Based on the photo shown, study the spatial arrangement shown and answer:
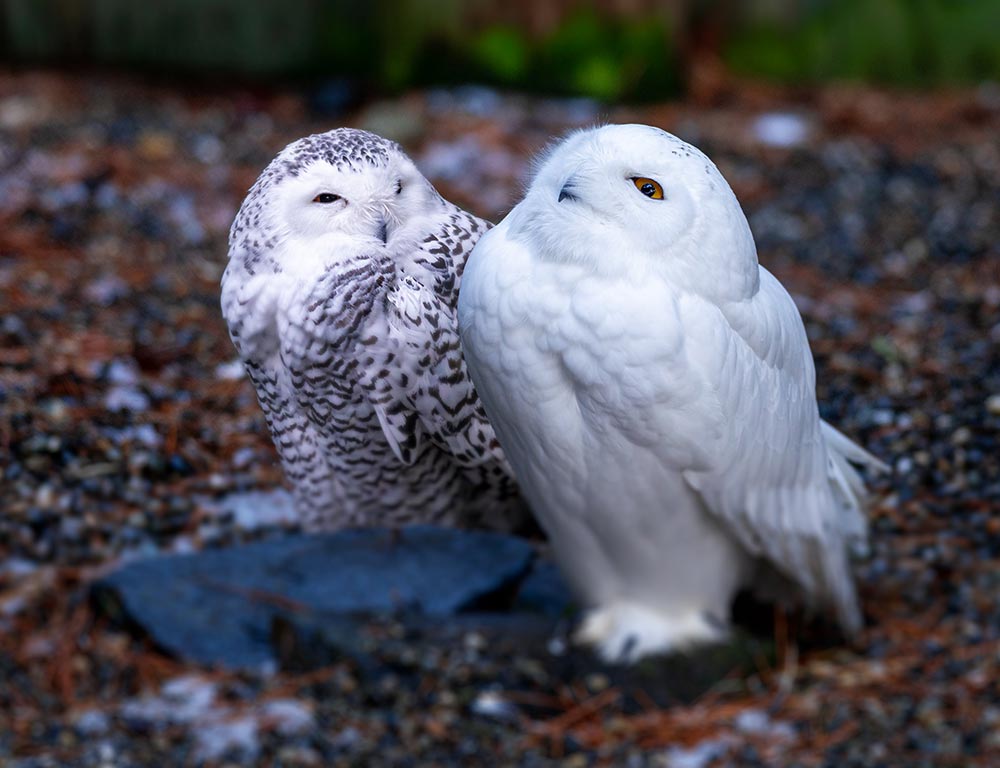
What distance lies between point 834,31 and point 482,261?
20.7 ft

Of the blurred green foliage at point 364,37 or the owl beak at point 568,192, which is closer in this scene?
the owl beak at point 568,192

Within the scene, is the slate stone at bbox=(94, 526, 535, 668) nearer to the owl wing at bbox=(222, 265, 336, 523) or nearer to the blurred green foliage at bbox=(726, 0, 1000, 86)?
the owl wing at bbox=(222, 265, 336, 523)

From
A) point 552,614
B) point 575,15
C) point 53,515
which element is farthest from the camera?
point 575,15

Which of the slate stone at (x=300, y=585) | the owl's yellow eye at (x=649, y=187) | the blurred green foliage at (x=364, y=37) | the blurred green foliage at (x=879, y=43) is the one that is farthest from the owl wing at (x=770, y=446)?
the blurred green foliage at (x=879, y=43)

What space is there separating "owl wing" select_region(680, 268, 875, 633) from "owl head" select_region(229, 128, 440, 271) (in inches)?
30.4

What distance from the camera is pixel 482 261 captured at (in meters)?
2.52

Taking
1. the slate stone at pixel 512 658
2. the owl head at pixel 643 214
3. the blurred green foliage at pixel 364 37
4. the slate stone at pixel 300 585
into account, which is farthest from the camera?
the blurred green foliage at pixel 364 37

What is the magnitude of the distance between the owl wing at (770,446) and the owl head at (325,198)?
0.77 m

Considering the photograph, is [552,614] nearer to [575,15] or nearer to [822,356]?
[822,356]

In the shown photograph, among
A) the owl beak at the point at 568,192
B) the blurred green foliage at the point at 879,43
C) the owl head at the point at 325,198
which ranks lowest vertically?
the owl head at the point at 325,198

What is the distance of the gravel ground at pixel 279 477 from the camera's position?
270 cm

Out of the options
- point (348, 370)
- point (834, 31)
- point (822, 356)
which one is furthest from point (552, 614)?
point (834, 31)

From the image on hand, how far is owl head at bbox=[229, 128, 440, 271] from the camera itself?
2.73 meters

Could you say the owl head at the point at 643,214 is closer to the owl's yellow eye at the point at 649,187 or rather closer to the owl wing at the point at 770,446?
the owl's yellow eye at the point at 649,187
